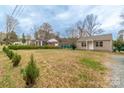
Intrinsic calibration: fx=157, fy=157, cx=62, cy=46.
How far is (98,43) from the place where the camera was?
72.3ft

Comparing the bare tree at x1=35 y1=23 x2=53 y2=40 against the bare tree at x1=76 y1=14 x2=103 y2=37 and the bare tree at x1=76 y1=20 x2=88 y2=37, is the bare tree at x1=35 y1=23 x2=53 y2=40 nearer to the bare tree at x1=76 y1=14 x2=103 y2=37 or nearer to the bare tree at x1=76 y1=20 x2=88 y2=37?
the bare tree at x1=76 y1=20 x2=88 y2=37

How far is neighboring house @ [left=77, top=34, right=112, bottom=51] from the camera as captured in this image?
2050 centimetres

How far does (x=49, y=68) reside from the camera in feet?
21.2

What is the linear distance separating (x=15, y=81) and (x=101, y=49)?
17383 millimetres

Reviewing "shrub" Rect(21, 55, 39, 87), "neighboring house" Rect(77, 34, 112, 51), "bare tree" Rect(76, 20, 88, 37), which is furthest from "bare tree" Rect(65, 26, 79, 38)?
"shrub" Rect(21, 55, 39, 87)

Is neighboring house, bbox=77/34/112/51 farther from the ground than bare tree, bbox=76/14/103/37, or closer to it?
→ closer to it

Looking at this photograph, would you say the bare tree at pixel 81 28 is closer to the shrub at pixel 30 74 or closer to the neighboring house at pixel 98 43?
the neighboring house at pixel 98 43

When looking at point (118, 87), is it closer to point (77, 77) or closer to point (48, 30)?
point (77, 77)

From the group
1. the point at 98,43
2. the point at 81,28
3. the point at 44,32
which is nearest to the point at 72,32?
the point at 81,28

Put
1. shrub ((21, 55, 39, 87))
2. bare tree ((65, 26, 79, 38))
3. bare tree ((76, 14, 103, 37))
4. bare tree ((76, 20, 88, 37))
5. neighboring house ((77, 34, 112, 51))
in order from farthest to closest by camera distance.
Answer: bare tree ((65, 26, 79, 38))
bare tree ((76, 20, 88, 37))
bare tree ((76, 14, 103, 37))
neighboring house ((77, 34, 112, 51))
shrub ((21, 55, 39, 87))

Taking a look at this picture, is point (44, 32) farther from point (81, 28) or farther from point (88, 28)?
point (88, 28)

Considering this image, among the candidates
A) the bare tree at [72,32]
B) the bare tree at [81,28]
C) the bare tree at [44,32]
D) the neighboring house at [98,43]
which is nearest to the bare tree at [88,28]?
the bare tree at [81,28]

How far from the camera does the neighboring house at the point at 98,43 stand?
807 inches
